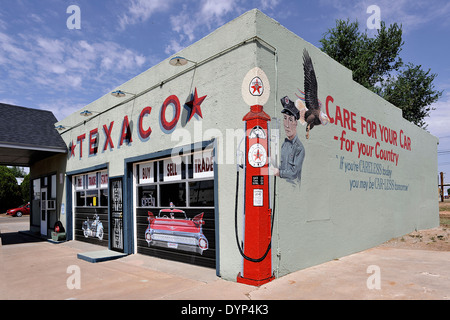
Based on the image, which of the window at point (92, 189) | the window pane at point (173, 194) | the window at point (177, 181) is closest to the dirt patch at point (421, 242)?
the window at point (177, 181)

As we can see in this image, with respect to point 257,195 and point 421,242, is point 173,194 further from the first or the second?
point 421,242

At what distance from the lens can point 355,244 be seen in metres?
9.50

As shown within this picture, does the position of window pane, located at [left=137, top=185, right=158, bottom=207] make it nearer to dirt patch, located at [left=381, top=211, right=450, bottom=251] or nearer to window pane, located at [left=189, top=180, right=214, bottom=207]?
window pane, located at [left=189, top=180, right=214, bottom=207]

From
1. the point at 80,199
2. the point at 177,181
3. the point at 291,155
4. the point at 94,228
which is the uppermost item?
the point at 291,155

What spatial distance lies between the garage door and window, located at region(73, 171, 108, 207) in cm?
249

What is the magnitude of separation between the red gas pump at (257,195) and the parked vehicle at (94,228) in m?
7.52

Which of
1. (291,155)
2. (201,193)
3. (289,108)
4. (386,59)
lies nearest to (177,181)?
(201,193)

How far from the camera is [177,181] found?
8547 millimetres

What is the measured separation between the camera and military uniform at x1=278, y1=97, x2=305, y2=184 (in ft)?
22.9

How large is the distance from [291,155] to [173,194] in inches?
130

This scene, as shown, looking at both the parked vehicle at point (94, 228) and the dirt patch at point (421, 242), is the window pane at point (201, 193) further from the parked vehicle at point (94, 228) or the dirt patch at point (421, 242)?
the dirt patch at point (421, 242)
